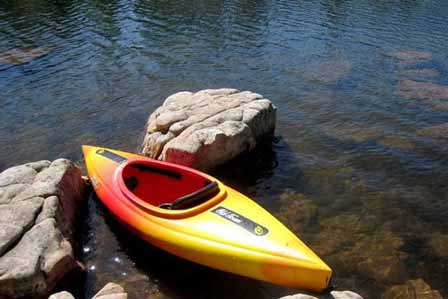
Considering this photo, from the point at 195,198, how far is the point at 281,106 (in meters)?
6.99

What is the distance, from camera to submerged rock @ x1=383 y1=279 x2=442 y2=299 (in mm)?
7066

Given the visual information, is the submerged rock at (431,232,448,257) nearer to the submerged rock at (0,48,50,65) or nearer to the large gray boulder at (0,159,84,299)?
the large gray boulder at (0,159,84,299)

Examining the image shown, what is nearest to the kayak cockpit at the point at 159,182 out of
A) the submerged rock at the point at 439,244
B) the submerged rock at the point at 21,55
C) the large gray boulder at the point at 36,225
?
the large gray boulder at the point at 36,225

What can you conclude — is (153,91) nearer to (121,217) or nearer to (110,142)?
(110,142)

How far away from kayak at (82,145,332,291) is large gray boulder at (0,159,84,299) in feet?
2.42

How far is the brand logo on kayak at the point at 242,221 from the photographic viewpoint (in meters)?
7.12

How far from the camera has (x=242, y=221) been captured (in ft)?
24.0

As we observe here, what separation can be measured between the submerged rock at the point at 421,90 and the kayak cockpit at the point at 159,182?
9.15m

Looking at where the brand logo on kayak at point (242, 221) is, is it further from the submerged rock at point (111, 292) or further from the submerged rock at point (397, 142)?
the submerged rock at point (397, 142)

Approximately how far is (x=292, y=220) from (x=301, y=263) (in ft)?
7.20

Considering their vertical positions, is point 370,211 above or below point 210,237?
below

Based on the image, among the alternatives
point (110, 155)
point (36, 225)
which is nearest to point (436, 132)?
point (110, 155)

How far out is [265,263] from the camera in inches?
263

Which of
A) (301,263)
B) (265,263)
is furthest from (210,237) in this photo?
(301,263)
